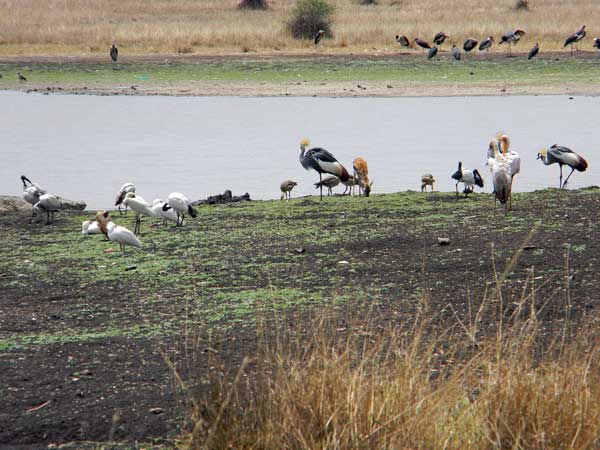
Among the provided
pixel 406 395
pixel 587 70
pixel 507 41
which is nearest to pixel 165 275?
pixel 406 395

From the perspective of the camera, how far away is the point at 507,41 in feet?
118

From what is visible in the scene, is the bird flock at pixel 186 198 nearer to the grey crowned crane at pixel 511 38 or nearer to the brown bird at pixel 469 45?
the brown bird at pixel 469 45

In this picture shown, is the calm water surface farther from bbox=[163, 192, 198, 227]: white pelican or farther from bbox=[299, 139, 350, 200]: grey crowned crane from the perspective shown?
bbox=[163, 192, 198, 227]: white pelican

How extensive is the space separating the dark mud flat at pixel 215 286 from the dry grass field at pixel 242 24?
83.8ft

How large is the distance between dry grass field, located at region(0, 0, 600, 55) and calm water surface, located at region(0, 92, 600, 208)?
847 cm

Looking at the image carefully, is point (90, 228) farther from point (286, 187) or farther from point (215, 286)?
point (286, 187)

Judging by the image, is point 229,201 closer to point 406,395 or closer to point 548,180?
point 548,180

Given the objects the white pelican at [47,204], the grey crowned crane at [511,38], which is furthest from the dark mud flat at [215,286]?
the grey crowned crane at [511,38]

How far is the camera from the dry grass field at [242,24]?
37531mm

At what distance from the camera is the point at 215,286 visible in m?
8.38

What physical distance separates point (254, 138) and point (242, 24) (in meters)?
24.0

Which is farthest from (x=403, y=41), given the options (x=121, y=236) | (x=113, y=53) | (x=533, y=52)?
(x=121, y=236)

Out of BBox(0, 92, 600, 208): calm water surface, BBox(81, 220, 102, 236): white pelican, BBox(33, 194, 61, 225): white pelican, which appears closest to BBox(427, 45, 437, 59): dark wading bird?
BBox(0, 92, 600, 208): calm water surface

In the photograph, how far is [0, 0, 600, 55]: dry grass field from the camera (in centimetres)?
3753
